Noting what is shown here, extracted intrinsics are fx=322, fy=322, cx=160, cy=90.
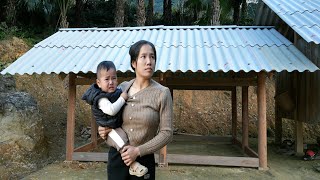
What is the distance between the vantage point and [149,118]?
79.4 inches

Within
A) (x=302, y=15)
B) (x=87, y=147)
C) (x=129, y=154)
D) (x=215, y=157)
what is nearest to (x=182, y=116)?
(x=87, y=147)

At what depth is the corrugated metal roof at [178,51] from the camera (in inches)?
225

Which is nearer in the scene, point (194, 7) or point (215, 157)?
point (215, 157)

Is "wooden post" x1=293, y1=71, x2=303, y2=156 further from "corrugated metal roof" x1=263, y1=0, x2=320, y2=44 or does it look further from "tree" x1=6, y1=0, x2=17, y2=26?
"tree" x1=6, y1=0, x2=17, y2=26

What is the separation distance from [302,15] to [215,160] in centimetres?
336

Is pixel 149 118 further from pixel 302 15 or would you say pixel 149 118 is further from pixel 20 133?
pixel 20 133

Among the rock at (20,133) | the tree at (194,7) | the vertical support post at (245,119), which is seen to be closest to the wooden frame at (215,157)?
the vertical support post at (245,119)

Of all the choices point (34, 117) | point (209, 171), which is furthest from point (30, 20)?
point (209, 171)

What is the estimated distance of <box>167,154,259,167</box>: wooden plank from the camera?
627cm

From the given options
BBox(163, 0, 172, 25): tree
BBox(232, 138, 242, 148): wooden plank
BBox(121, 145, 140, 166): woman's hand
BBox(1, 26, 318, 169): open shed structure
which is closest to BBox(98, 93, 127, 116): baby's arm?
BBox(121, 145, 140, 166): woman's hand

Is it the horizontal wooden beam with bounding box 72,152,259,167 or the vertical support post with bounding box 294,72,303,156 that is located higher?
the vertical support post with bounding box 294,72,303,156

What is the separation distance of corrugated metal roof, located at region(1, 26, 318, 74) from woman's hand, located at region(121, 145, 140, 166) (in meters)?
3.72

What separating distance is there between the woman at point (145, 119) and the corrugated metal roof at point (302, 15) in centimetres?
395

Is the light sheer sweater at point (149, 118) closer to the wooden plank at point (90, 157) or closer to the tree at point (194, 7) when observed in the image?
the wooden plank at point (90, 157)
